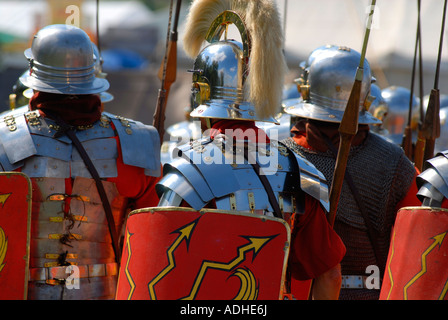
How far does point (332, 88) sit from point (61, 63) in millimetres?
1838

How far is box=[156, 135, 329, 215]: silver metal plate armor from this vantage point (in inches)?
156

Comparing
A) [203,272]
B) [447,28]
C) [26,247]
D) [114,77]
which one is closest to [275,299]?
[203,272]

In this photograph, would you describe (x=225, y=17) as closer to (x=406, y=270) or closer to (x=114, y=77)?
(x=406, y=270)

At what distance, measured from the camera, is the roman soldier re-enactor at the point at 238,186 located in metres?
3.74

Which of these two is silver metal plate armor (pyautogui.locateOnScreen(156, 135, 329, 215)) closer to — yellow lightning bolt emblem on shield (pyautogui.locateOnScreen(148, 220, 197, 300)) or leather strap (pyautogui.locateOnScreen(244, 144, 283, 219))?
leather strap (pyautogui.locateOnScreen(244, 144, 283, 219))

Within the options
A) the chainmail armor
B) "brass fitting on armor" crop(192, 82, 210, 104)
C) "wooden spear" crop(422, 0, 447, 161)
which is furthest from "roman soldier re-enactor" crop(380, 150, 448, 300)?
"wooden spear" crop(422, 0, 447, 161)

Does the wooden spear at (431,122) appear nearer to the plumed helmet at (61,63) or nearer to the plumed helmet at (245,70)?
the plumed helmet at (245,70)

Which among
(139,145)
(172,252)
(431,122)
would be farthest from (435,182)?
(139,145)

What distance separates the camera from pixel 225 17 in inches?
181

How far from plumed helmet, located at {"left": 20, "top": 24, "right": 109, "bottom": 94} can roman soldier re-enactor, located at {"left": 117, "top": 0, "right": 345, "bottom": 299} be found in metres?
0.82

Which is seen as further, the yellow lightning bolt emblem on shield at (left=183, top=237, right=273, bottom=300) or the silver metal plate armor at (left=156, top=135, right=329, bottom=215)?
the silver metal plate armor at (left=156, top=135, right=329, bottom=215)

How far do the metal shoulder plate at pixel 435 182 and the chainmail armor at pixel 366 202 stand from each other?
2.60 feet

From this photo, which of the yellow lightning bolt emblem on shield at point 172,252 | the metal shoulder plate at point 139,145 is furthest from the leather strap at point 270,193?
the metal shoulder plate at point 139,145

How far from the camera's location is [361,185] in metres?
5.24
